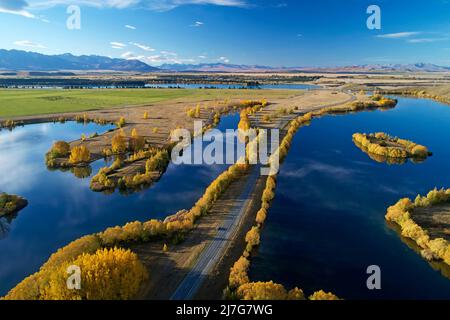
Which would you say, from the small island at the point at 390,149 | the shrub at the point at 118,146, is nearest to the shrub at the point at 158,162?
the shrub at the point at 118,146

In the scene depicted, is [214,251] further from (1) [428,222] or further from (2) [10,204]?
(2) [10,204]

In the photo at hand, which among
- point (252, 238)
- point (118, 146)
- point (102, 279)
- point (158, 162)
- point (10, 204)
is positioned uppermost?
point (118, 146)

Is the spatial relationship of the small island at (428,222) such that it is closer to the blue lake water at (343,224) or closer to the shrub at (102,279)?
the blue lake water at (343,224)

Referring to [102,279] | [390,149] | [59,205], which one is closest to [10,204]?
[59,205]

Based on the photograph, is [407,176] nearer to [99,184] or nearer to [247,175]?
[247,175]
